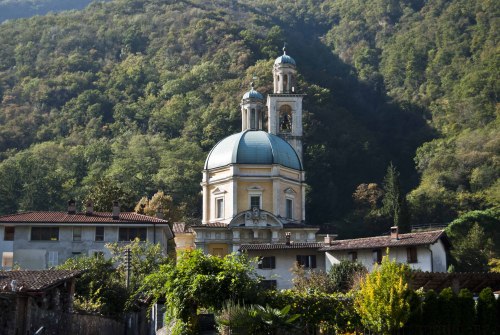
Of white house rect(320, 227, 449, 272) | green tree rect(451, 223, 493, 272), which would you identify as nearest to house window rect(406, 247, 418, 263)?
white house rect(320, 227, 449, 272)

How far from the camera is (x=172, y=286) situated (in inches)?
1312

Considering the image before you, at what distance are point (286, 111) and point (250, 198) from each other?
62.2 feet

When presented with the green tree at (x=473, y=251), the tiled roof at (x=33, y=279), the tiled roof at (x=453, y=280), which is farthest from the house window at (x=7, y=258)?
the green tree at (x=473, y=251)

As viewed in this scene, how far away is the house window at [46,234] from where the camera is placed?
58906 millimetres

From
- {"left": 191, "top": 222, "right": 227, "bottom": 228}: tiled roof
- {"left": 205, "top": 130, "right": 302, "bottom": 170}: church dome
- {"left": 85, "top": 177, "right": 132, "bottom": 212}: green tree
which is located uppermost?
{"left": 205, "top": 130, "right": 302, "bottom": 170}: church dome

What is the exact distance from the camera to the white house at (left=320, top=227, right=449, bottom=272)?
1993 inches

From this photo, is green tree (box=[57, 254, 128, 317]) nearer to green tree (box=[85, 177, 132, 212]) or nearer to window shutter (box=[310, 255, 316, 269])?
window shutter (box=[310, 255, 316, 269])

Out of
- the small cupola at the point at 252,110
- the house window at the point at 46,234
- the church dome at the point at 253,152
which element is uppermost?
the small cupola at the point at 252,110

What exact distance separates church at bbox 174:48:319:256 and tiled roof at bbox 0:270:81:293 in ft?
100

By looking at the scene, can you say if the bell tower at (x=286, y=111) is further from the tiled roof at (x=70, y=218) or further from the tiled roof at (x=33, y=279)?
the tiled roof at (x=33, y=279)

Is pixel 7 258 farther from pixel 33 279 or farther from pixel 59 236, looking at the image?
pixel 33 279

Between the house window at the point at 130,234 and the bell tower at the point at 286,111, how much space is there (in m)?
27.0

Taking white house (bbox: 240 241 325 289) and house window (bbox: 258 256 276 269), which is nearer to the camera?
white house (bbox: 240 241 325 289)

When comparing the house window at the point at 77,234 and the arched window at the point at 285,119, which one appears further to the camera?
the arched window at the point at 285,119
